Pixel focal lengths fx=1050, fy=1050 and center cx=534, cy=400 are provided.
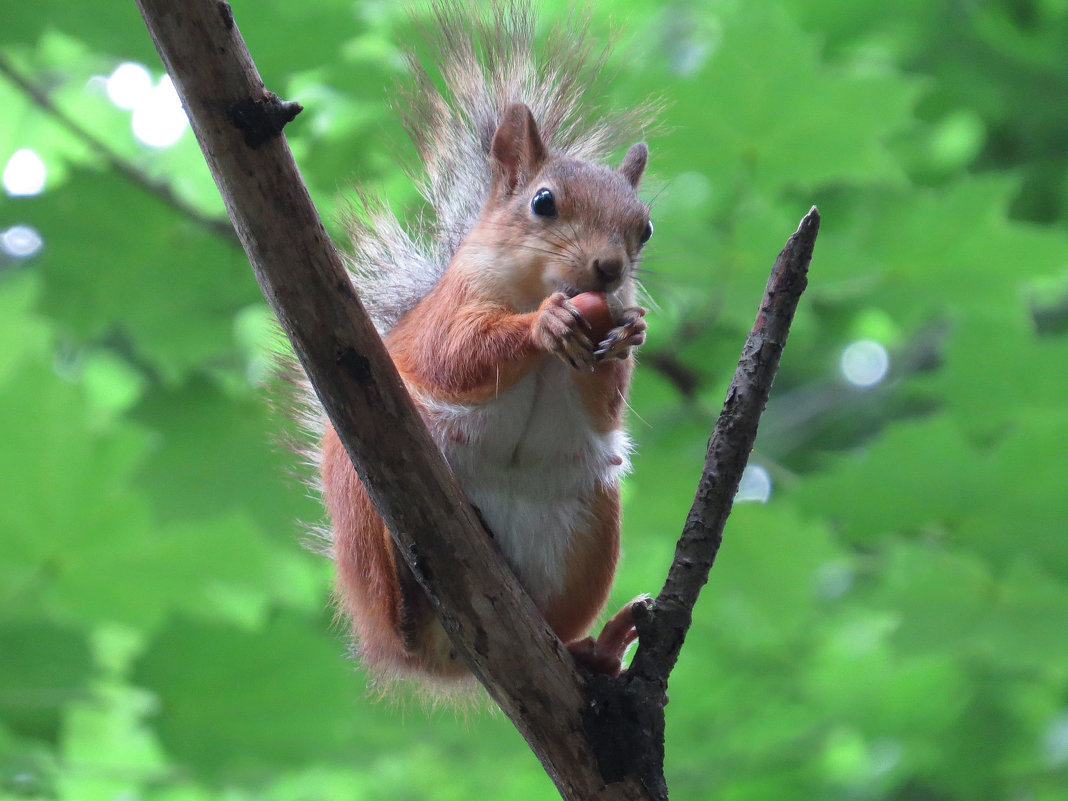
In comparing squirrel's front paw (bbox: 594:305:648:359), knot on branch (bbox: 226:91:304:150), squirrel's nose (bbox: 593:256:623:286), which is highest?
squirrel's nose (bbox: 593:256:623:286)

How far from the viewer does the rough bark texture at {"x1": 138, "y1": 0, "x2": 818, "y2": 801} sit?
4.36ft

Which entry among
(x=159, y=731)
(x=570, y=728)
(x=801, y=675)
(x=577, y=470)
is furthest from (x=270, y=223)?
(x=801, y=675)

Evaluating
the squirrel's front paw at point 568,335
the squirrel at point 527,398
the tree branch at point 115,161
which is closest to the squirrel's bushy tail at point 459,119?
the squirrel at point 527,398

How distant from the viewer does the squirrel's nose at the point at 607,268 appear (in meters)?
1.74

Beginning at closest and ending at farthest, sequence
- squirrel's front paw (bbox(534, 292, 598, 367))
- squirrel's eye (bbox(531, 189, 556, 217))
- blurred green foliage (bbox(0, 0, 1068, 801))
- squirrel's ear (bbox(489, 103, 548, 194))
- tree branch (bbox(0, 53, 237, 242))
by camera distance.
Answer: squirrel's front paw (bbox(534, 292, 598, 367))
squirrel's eye (bbox(531, 189, 556, 217))
squirrel's ear (bbox(489, 103, 548, 194))
blurred green foliage (bbox(0, 0, 1068, 801))
tree branch (bbox(0, 53, 237, 242))

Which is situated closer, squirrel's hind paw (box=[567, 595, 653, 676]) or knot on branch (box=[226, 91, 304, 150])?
knot on branch (box=[226, 91, 304, 150])

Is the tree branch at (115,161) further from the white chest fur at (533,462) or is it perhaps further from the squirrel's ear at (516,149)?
the white chest fur at (533,462)

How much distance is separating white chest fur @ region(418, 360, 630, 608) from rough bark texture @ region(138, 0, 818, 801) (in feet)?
0.82

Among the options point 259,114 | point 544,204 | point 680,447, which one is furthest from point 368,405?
point 680,447

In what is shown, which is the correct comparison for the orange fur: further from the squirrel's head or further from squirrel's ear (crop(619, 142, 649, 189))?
squirrel's ear (crop(619, 142, 649, 189))

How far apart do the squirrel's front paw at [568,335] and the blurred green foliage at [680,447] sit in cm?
99

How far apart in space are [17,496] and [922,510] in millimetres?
2221

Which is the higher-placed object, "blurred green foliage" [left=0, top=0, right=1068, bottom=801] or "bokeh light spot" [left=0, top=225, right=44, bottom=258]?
"bokeh light spot" [left=0, top=225, right=44, bottom=258]

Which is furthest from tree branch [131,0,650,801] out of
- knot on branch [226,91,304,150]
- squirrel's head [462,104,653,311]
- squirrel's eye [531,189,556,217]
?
squirrel's eye [531,189,556,217]
